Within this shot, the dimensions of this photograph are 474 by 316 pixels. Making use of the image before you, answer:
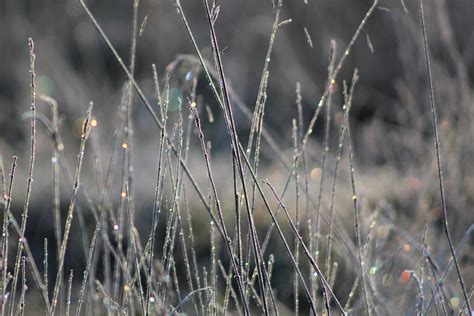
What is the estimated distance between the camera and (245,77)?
721cm

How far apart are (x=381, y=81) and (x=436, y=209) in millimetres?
4534

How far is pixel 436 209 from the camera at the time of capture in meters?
3.59

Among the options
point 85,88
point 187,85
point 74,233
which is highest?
point 187,85

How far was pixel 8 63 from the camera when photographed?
Result: 313 inches

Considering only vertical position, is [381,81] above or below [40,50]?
below

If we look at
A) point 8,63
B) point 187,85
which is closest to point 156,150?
point 8,63

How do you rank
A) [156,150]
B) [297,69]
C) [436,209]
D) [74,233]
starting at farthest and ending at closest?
[297,69], [156,150], [74,233], [436,209]

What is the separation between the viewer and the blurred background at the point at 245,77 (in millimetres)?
4566

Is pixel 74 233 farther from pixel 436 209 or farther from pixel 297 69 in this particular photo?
pixel 297 69

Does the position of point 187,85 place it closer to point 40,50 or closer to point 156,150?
point 156,150

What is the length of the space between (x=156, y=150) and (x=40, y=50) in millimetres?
2422

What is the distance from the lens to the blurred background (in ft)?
15.0

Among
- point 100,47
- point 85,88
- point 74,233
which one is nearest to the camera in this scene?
point 74,233

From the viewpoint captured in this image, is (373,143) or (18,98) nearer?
(373,143)
